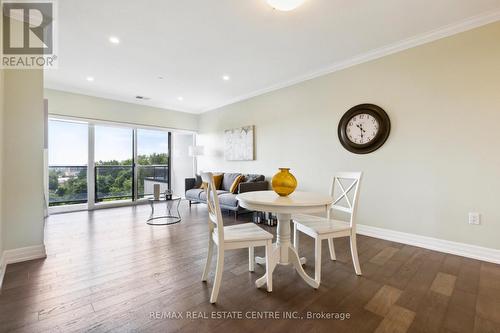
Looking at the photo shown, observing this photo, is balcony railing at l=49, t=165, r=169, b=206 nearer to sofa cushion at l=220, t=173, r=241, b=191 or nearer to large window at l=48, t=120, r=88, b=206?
large window at l=48, t=120, r=88, b=206

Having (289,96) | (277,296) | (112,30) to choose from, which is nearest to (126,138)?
(112,30)

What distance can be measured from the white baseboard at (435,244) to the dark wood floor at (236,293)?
4.9 inches

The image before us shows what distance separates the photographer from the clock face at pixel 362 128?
10.3 feet

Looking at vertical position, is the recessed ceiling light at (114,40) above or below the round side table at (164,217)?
above

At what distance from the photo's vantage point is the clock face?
3125mm

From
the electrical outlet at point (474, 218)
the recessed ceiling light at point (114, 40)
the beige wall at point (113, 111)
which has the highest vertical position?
the recessed ceiling light at point (114, 40)

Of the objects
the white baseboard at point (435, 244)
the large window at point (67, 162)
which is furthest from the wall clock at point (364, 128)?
the large window at point (67, 162)

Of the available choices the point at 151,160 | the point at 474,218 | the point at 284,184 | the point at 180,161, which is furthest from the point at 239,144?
the point at 474,218

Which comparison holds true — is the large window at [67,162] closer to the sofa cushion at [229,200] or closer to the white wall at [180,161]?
the white wall at [180,161]

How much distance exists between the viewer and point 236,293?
1.75m

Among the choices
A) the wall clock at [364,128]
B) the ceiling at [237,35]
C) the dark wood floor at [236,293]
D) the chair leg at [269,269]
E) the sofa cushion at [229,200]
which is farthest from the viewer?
the sofa cushion at [229,200]

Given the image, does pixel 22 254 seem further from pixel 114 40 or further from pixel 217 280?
pixel 114 40

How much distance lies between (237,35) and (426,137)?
2615mm

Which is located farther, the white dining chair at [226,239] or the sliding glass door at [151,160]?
the sliding glass door at [151,160]
